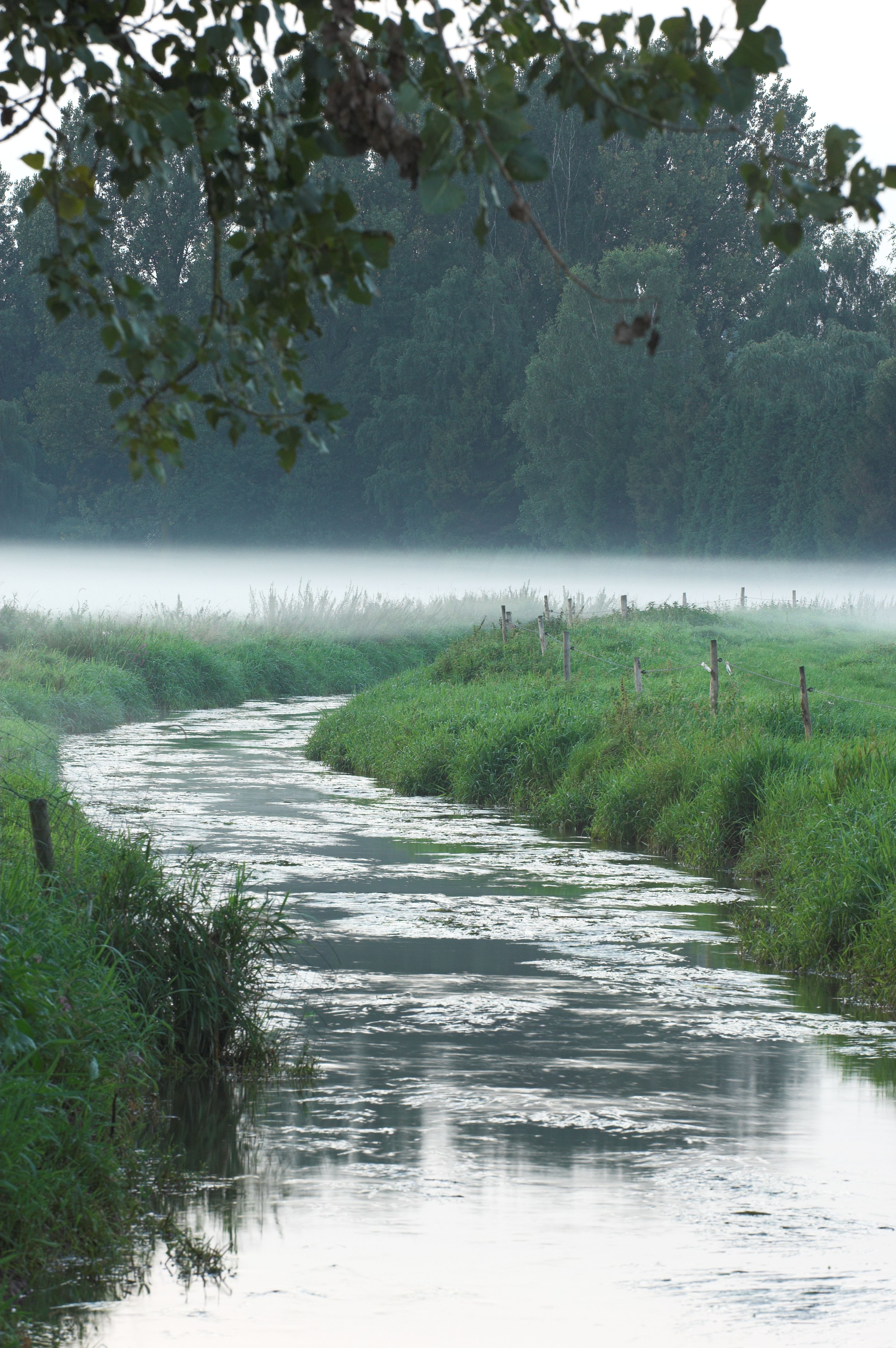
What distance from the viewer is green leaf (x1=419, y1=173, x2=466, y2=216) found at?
362cm

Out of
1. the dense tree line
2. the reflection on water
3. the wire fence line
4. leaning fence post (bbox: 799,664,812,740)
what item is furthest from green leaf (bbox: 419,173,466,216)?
the dense tree line

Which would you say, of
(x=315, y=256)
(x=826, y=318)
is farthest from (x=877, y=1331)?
(x=826, y=318)

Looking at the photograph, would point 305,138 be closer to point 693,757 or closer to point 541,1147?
point 541,1147

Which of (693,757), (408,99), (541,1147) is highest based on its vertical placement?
(408,99)

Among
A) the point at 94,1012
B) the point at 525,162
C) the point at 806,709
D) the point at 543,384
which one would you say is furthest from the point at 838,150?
the point at 543,384

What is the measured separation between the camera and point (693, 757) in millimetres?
16703

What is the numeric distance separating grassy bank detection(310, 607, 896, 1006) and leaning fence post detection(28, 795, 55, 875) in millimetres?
5297

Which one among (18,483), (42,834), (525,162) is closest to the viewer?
(525,162)

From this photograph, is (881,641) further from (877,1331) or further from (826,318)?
(826,318)

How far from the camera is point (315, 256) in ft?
13.9

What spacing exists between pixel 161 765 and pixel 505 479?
51021 mm

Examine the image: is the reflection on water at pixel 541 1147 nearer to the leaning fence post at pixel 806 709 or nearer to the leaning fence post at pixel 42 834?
the leaning fence post at pixel 42 834

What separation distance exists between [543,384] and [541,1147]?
2362 inches

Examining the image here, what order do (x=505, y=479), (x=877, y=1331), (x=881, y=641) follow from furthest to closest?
(x=505, y=479) < (x=881, y=641) < (x=877, y=1331)
